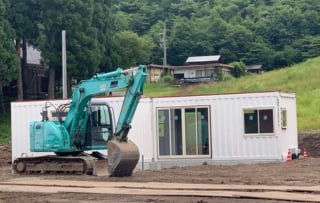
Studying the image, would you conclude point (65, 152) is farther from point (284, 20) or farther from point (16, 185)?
point (284, 20)

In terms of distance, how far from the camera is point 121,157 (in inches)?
777

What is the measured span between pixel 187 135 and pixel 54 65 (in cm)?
2192

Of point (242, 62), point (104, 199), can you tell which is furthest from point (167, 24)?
point (104, 199)

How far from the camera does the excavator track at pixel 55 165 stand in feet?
71.8

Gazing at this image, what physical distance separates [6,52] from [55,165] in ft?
69.2

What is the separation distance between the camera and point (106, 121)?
22.6m

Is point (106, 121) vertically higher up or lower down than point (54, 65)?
lower down

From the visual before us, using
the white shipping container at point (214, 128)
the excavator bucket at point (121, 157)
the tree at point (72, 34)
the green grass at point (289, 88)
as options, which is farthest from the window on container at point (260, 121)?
the tree at point (72, 34)

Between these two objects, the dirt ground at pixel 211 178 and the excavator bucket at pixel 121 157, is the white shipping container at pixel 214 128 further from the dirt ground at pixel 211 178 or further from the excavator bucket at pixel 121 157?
the excavator bucket at pixel 121 157

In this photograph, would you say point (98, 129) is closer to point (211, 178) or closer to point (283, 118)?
point (211, 178)

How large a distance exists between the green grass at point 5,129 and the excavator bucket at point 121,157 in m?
21.5

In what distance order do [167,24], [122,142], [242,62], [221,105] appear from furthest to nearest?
[167,24], [242,62], [221,105], [122,142]

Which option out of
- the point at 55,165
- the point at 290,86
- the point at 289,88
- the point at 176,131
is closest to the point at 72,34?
the point at 289,88

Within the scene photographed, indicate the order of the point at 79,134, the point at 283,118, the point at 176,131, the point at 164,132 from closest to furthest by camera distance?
the point at 79,134
the point at 283,118
the point at 176,131
the point at 164,132
